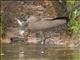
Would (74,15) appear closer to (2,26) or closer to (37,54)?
(2,26)

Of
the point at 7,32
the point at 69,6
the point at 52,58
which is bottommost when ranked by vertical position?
the point at 52,58

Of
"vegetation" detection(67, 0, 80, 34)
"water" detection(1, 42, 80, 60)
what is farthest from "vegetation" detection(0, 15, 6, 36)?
"vegetation" detection(67, 0, 80, 34)

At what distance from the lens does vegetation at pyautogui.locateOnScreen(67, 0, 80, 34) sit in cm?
1156

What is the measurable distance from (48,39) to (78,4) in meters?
1.52

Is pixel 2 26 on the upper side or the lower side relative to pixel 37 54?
upper

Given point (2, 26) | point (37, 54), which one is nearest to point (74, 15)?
point (2, 26)

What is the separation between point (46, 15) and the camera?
1266 centimetres

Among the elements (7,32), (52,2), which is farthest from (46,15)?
(7,32)

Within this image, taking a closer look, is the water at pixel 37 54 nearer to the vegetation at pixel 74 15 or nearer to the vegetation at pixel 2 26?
the vegetation at pixel 2 26

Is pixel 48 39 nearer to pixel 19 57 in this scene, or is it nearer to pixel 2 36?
pixel 2 36

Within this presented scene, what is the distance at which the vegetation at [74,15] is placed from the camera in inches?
455

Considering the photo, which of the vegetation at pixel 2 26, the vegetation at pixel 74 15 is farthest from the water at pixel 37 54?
the vegetation at pixel 74 15

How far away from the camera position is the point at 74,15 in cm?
1188

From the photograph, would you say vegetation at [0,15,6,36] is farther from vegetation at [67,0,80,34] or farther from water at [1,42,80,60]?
vegetation at [67,0,80,34]
